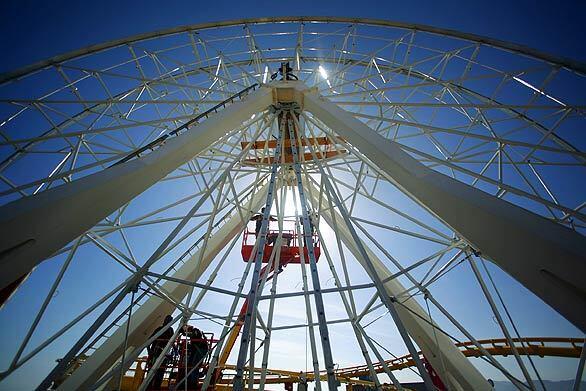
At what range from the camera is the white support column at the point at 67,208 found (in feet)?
10.3

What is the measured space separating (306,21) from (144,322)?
11.2 m

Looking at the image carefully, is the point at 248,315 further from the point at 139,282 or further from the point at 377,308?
the point at 377,308

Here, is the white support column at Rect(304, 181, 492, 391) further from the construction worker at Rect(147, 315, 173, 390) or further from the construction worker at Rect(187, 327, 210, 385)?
the construction worker at Rect(147, 315, 173, 390)

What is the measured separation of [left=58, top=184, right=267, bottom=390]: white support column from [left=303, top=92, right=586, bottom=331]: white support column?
5.00 metres

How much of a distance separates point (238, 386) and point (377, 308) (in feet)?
12.0

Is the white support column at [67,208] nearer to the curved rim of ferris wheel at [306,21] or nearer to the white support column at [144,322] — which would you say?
the white support column at [144,322]

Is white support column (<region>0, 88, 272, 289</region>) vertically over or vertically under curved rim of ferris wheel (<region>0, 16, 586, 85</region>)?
under

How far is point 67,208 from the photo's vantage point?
Answer: 3.60 meters

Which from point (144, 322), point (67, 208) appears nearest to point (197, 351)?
point (144, 322)

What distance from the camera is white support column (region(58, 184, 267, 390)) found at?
6.43 metres

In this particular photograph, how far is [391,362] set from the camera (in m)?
16.9

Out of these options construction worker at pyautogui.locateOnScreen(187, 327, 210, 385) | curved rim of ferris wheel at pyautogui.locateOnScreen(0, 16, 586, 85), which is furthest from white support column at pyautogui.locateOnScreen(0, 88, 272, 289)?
construction worker at pyautogui.locateOnScreen(187, 327, 210, 385)

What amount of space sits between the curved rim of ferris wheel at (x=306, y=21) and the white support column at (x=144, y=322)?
19.4 feet

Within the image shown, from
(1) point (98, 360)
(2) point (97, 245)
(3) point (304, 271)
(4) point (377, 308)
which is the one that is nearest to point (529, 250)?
(4) point (377, 308)
